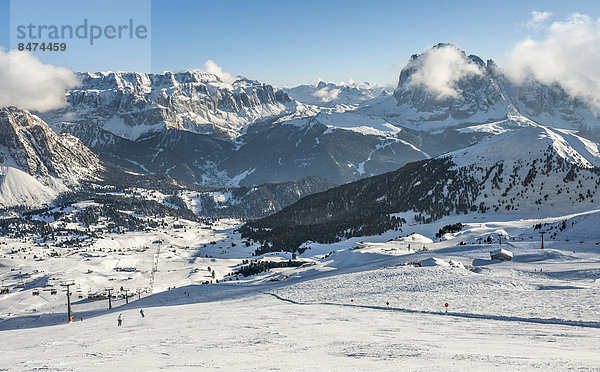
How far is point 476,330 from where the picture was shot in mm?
42188

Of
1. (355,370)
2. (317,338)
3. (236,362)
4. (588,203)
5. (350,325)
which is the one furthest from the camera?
(588,203)

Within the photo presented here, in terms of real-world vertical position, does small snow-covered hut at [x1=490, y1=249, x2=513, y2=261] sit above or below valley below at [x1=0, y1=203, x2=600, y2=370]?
above

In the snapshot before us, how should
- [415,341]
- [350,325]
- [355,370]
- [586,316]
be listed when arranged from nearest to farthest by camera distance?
[355,370] → [415,341] → [586,316] → [350,325]

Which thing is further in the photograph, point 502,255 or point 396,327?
point 502,255

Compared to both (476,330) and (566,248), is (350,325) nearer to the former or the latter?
(476,330)

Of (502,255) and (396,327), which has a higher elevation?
(502,255)

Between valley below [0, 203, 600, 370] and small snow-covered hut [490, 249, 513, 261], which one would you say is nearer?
valley below [0, 203, 600, 370]

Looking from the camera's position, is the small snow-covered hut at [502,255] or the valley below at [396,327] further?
the small snow-covered hut at [502,255]

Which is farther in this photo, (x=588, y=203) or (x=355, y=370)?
(x=588, y=203)

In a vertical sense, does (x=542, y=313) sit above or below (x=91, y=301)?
above

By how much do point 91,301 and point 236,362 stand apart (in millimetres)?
168355

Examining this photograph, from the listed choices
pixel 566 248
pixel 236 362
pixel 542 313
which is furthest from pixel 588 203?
pixel 236 362

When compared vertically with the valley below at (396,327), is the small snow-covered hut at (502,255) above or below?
above

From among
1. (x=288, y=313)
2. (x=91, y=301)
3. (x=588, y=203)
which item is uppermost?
(x=588, y=203)
